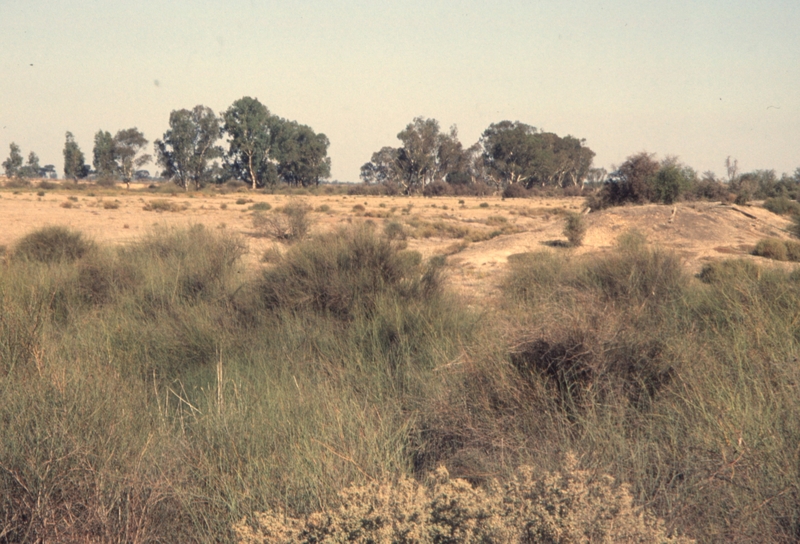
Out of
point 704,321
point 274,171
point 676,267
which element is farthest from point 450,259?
point 274,171

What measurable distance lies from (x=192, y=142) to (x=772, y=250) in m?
86.1

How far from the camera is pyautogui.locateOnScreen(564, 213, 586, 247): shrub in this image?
1933 centimetres

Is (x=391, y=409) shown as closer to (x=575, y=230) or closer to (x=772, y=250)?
(x=772, y=250)

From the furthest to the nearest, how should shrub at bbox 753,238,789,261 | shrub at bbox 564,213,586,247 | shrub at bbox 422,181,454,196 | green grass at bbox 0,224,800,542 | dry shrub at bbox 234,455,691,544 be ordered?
shrub at bbox 422,181,454,196
shrub at bbox 564,213,586,247
shrub at bbox 753,238,789,261
green grass at bbox 0,224,800,542
dry shrub at bbox 234,455,691,544

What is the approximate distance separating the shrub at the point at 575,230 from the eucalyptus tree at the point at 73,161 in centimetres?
10614

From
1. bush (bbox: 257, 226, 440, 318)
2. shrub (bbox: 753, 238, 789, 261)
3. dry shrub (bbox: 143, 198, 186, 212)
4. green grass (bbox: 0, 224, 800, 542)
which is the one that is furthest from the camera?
dry shrub (bbox: 143, 198, 186, 212)

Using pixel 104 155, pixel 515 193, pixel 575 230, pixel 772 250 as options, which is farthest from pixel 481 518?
pixel 104 155

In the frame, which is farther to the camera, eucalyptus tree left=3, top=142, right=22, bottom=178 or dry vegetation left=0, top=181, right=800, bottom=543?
eucalyptus tree left=3, top=142, right=22, bottom=178

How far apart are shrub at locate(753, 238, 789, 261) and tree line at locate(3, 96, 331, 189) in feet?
261

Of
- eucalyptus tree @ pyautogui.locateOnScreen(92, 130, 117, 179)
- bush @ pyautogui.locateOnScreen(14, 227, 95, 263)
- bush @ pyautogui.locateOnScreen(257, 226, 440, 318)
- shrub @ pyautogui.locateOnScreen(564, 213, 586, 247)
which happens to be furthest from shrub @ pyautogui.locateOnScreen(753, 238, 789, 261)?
eucalyptus tree @ pyautogui.locateOnScreen(92, 130, 117, 179)

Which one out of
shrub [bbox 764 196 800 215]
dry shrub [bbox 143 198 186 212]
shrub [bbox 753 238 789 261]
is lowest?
dry shrub [bbox 143 198 186 212]

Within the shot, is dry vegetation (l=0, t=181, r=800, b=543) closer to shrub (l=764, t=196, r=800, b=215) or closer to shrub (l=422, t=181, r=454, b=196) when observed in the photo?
shrub (l=764, t=196, r=800, b=215)

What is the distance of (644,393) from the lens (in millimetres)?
5070

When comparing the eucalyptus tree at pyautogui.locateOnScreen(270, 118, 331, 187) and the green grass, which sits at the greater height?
the eucalyptus tree at pyautogui.locateOnScreen(270, 118, 331, 187)
